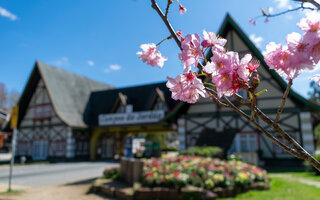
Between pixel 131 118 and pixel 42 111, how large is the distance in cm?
834

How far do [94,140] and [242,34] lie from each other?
1651 cm

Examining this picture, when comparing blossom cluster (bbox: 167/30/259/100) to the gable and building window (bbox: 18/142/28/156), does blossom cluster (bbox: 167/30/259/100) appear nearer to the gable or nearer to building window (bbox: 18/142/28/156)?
the gable

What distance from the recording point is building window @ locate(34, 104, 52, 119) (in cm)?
2208

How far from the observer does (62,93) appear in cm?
2280

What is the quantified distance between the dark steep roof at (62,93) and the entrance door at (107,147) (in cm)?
294

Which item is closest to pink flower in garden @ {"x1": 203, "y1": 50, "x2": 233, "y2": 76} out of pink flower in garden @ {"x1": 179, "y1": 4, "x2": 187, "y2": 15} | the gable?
pink flower in garden @ {"x1": 179, "y1": 4, "x2": 187, "y2": 15}

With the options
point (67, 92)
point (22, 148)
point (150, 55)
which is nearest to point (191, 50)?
point (150, 55)

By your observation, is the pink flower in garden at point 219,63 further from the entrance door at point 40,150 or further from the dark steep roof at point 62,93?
the entrance door at point 40,150

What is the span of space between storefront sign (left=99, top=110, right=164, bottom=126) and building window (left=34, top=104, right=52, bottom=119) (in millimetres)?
4631

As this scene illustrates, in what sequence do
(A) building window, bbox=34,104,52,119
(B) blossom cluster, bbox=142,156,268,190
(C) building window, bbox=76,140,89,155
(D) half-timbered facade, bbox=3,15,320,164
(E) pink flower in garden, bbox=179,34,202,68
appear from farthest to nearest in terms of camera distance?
(A) building window, bbox=34,104,52,119, (C) building window, bbox=76,140,89,155, (D) half-timbered facade, bbox=3,15,320,164, (B) blossom cluster, bbox=142,156,268,190, (E) pink flower in garden, bbox=179,34,202,68

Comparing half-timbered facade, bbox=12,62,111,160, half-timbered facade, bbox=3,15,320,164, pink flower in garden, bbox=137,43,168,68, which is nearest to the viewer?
pink flower in garden, bbox=137,43,168,68

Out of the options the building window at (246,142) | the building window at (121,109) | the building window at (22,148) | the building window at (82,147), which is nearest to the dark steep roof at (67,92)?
the building window at (82,147)

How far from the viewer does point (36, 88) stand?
76.6 feet

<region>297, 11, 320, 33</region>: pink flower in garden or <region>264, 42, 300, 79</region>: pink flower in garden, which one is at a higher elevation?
<region>297, 11, 320, 33</region>: pink flower in garden
